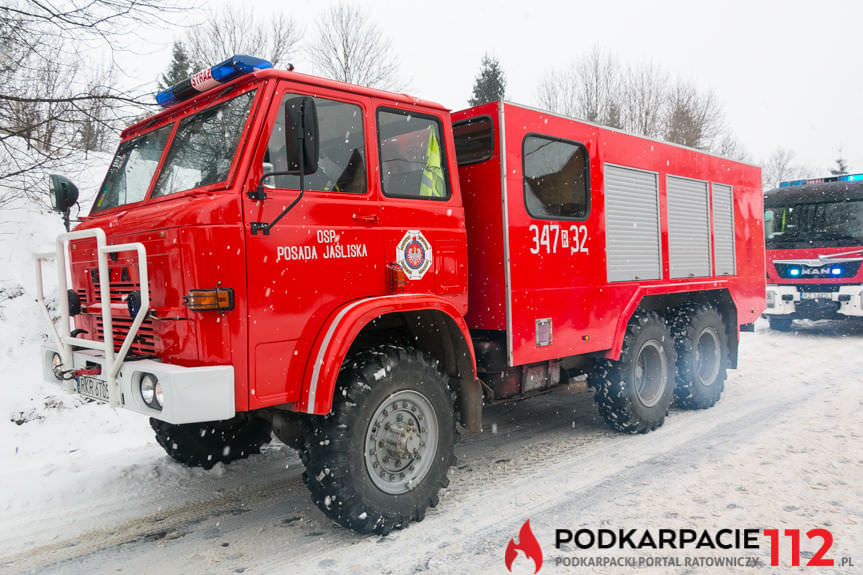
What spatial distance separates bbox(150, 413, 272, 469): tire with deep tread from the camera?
4.79 metres

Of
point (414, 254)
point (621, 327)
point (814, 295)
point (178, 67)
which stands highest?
point (178, 67)

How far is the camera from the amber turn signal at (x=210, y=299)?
3.19 m

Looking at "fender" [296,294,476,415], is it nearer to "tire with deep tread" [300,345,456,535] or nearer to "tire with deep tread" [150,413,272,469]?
"tire with deep tread" [300,345,456,535]

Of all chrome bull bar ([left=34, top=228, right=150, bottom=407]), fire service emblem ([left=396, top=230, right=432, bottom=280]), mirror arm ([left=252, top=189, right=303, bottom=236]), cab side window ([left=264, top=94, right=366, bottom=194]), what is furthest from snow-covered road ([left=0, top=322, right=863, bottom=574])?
cab side window ([left=264, top=94, right=366, bottom=194])

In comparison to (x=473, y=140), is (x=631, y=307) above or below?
below

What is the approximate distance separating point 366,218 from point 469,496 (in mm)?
2149

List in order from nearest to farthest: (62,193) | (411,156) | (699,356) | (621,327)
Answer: (411,156), (62,193), (621,327), (699,356)

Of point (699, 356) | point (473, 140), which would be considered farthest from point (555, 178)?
point (699, 356)

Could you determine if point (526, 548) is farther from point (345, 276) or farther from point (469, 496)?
point (345, 276)

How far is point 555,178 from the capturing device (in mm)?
5152

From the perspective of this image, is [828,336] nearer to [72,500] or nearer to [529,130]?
[529,130]

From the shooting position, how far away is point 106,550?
368cm

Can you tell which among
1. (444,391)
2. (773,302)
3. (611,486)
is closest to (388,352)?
(444,391)

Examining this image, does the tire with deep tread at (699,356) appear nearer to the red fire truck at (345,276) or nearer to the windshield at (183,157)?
the red fire truck at (345,276)
